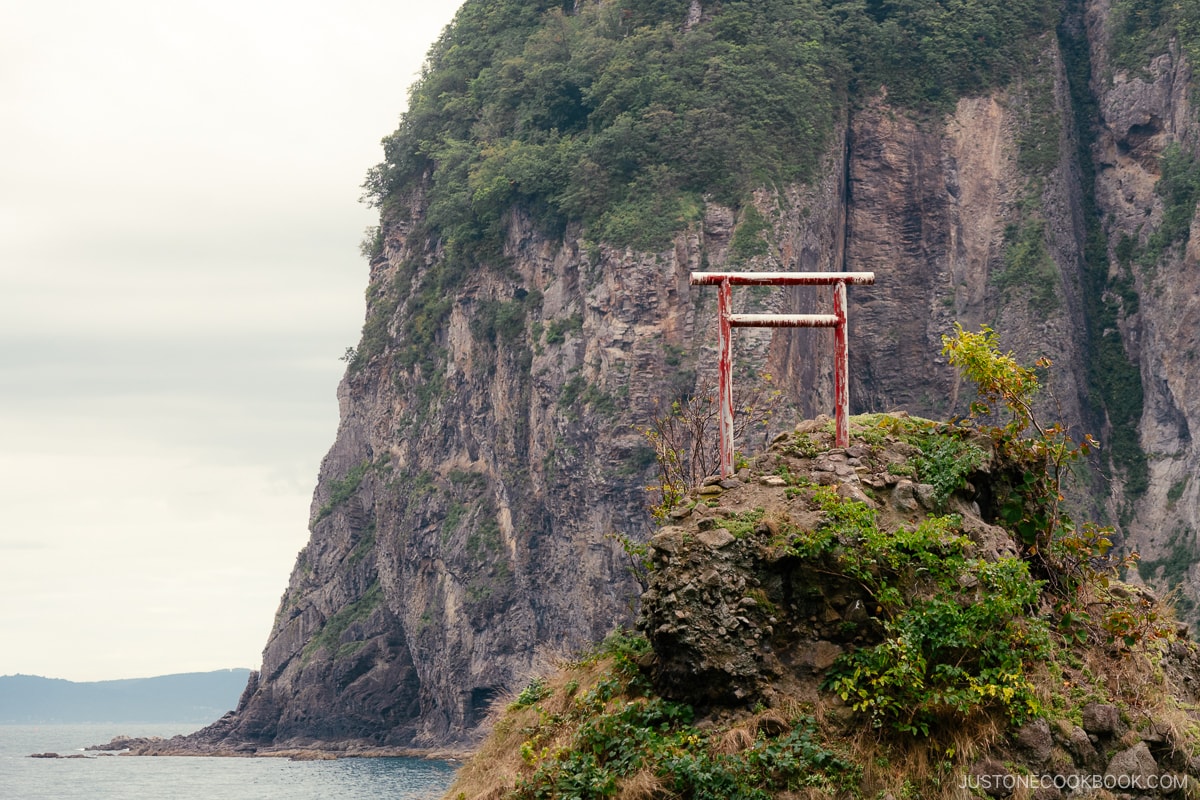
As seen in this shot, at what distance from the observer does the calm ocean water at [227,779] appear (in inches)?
2499

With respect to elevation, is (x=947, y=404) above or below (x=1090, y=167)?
below

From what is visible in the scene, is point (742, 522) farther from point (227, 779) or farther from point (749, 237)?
point (227, 779)

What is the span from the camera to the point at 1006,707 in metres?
12.8

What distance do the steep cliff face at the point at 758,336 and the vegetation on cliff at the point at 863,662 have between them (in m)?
45.7

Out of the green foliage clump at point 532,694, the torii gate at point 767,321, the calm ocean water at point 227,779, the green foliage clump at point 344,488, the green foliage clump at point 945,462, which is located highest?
the green foliage clump at point 344,488

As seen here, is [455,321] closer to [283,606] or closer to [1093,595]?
[283,606]

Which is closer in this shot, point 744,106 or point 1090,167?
point 744,106

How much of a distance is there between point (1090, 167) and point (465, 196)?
30.3 meters

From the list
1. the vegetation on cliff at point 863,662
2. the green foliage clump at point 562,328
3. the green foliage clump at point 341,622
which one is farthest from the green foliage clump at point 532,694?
the green foliage clump at point 341,622

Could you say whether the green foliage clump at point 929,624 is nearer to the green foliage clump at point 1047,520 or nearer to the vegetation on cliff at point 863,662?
the vegetation on cliff at point 863,662

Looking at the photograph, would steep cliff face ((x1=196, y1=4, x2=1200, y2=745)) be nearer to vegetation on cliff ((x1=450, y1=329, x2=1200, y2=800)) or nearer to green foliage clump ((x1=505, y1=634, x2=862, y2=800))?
vegetation on cliff ((x1=450, y1=329, x2=1200, y2=800))

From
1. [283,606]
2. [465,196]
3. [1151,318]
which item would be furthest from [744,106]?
[283,606]

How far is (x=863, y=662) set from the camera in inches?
516

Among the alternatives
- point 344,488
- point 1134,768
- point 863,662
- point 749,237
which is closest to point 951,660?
point 863,662
